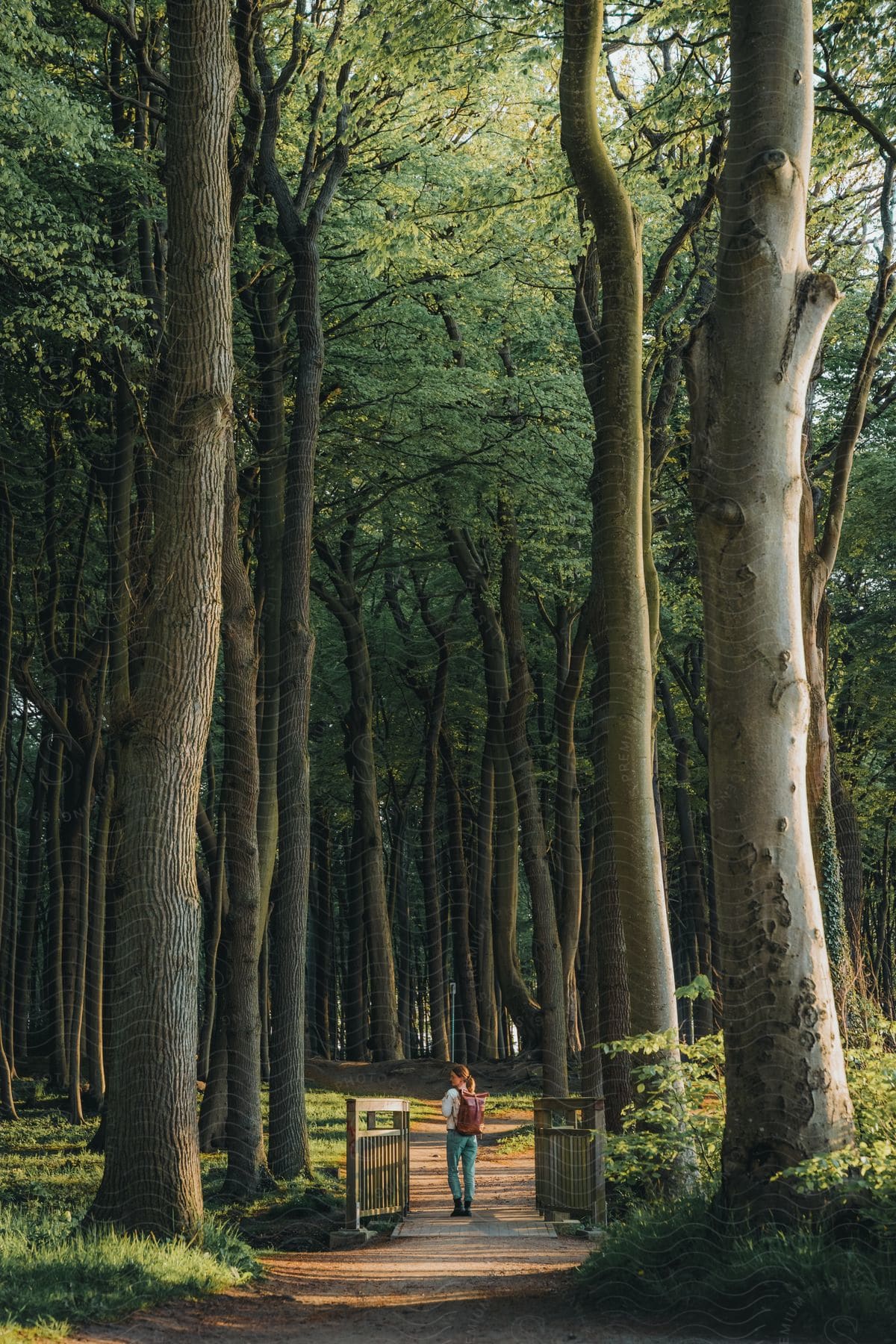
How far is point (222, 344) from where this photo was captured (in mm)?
9641

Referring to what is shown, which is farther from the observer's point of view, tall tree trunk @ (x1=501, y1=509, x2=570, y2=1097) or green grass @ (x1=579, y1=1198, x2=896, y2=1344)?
tall tree trunk @ (x1=501, y1=509, x2=570, y2=1097)

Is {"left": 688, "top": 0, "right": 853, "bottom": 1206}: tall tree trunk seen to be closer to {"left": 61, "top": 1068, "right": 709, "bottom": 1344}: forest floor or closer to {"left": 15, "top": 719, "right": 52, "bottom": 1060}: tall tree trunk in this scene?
{"left": 61, "top": 1068, "right": 709, "bottom": 1344}: forest floor

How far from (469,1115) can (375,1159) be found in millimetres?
905

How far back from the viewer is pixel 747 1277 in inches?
237

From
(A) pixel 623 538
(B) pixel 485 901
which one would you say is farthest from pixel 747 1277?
(B) pixel 485 901

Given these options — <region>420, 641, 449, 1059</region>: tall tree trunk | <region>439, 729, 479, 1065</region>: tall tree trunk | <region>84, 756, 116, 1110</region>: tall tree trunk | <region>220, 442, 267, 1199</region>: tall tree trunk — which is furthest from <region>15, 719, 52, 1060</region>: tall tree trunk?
<region>220, 442, 267, 1199</region>: tall tree trunk

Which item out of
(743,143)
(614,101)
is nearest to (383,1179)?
(743,143)

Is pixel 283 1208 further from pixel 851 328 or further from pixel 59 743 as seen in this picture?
pixel 851 328

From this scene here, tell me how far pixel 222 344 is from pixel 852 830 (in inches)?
706

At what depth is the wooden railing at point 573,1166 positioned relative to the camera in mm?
11180

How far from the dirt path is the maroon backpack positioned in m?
0.87

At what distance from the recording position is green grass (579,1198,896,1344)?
5656 mm

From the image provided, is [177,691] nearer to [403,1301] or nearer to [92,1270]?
[92,1270]

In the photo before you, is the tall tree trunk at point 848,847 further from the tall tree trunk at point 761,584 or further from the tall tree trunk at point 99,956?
the tall tree trunk at point 761,584
